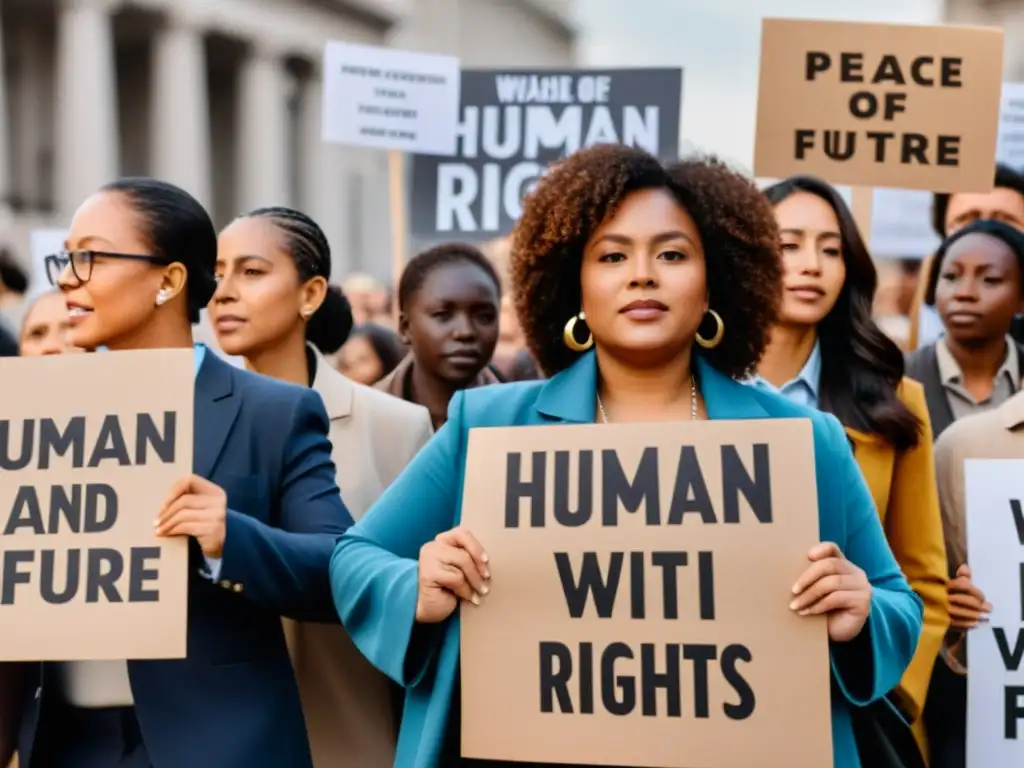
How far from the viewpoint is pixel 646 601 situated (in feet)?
10.4

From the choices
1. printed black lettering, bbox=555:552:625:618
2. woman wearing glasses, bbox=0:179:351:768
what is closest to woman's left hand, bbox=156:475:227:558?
woman wearing glasses, bbox=0:179:351:768

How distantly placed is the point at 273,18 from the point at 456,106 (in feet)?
140

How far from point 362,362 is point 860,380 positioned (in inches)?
170

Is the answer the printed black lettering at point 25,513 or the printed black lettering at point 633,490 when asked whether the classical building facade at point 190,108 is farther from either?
the printed black lettering at point 633,490

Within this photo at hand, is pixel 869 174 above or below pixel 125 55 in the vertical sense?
below

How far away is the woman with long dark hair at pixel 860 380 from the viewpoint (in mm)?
4527

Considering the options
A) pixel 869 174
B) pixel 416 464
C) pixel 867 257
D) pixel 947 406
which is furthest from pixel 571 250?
pixel 869 174

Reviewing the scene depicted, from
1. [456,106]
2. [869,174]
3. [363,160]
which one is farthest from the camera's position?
[363,160]

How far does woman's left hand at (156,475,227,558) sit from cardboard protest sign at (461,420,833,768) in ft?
1.70

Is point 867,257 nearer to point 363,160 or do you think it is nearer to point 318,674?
point 318,674

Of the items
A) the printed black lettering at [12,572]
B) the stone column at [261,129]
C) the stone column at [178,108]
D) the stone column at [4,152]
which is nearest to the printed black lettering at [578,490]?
the printed black lettering at [12,572]

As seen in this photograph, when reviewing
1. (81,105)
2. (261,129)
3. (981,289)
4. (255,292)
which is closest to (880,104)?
(981,289)

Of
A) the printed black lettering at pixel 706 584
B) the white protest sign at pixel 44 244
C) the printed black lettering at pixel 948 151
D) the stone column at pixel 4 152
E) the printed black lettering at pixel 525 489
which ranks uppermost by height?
the stone column at pixel 4 152

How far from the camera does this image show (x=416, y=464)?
3.46m
